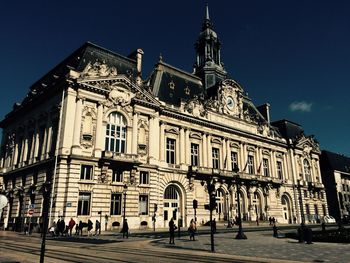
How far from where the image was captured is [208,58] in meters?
60.0

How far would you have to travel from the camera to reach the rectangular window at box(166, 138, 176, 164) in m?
44.0

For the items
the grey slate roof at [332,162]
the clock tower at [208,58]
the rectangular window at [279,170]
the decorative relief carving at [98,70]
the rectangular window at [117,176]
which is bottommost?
the rectangular window at [117,176]

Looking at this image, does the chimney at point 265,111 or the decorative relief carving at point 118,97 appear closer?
the decorative relief carving at point 118,97

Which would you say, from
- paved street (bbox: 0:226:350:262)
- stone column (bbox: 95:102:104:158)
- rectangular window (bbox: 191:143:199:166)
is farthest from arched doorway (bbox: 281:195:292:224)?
paved street (bbox: 0:226:350:262)

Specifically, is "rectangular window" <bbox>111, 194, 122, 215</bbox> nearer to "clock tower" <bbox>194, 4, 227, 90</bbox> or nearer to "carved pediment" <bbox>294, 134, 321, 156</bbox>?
"clock tower" <bbox>194, 4, 227, 90</bbox>

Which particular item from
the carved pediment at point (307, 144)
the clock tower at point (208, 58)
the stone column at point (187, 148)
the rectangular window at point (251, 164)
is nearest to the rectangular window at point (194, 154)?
the stone column at point (187, 148)

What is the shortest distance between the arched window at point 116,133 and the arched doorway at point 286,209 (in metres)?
37.3

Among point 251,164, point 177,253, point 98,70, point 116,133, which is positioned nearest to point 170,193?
point 116,133

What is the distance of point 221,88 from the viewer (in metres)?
53.6

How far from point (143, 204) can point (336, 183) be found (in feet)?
176

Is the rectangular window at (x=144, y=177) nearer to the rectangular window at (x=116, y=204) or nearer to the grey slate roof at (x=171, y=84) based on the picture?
the rectangular window at (x=116, y=204)

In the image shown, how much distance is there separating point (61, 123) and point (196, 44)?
37.1 meters

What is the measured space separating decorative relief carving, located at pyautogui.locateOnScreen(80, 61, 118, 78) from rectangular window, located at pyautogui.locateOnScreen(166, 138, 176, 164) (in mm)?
12627

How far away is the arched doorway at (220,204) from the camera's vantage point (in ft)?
154
